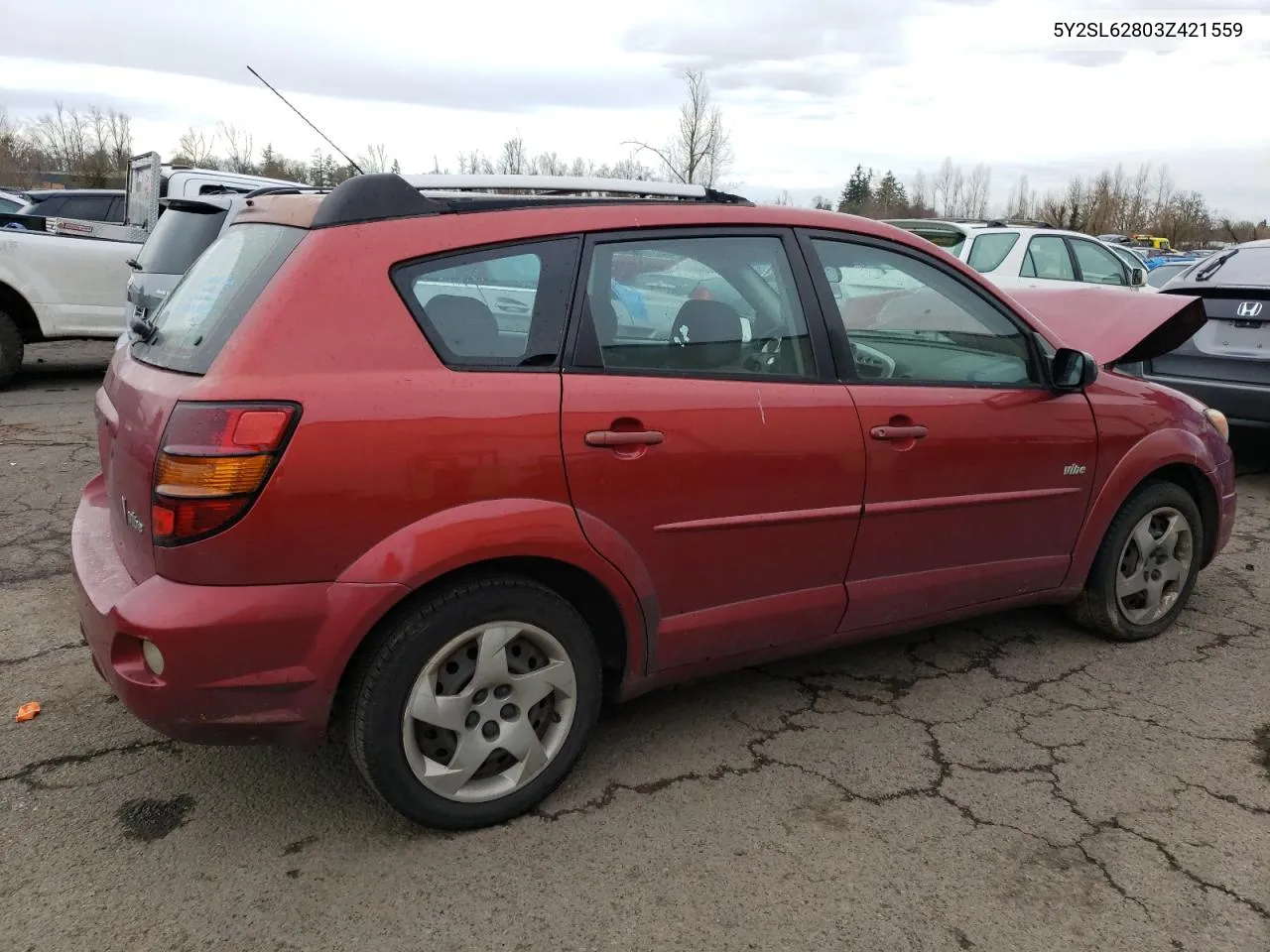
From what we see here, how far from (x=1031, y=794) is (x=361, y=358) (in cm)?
222

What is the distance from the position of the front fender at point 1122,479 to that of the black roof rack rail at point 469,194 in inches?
69.4

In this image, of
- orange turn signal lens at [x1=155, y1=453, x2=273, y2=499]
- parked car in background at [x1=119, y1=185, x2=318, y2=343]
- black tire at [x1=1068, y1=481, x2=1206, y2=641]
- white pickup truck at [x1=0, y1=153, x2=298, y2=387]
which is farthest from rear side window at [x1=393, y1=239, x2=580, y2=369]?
white pickup truck at [x1=0, y1=153, x2=298, y2=387]

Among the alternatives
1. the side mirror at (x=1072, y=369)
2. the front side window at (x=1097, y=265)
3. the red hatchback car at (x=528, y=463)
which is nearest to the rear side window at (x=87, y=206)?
the red hatchback car at (x=528, y=463)

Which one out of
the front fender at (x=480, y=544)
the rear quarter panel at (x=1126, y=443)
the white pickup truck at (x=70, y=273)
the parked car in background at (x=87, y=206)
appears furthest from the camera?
→ the parked car in background at (x=87, y=206)

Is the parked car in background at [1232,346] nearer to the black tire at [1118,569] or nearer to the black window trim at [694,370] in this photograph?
the black tire at [1118,569]

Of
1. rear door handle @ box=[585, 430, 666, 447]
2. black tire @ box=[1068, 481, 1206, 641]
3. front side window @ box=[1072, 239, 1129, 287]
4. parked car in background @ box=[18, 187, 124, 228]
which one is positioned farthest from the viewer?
parked car in background @ box=[18, 187, 124, 228]

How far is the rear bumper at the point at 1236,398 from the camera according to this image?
607cm

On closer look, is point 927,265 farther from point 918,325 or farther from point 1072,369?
point 1072,369

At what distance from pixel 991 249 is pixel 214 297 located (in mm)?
8772

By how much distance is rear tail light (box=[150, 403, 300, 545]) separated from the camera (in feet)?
7.34

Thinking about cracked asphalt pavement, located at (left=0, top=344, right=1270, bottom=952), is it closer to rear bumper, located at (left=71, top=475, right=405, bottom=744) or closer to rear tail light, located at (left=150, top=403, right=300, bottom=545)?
rear bumper, located at (left=71, top=475, right=405, bottom=744)

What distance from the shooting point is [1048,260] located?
9.97 m

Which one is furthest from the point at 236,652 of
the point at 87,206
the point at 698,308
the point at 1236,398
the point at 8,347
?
the point at 87,206

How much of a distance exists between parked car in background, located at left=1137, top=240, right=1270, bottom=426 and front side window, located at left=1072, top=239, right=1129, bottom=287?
11.6 ft
